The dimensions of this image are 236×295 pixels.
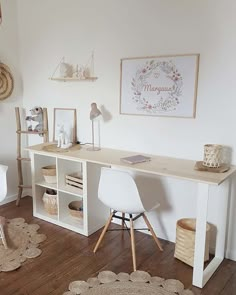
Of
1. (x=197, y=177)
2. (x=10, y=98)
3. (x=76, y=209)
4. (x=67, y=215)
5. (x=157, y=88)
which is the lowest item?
(x=67, y=215)

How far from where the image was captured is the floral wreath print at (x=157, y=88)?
101 inches

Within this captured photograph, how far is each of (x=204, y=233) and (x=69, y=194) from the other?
1535 millimetres

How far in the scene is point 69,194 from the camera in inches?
122

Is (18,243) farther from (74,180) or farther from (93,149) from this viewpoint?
(93,149)

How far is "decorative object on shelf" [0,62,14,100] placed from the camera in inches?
133

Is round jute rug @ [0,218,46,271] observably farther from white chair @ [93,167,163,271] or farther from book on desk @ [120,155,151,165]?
book on desk @ [120,155,151,165]

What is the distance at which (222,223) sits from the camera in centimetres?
239

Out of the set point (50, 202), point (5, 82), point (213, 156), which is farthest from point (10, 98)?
point (213, 156)

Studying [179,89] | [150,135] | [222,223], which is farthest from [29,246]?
[179,89]

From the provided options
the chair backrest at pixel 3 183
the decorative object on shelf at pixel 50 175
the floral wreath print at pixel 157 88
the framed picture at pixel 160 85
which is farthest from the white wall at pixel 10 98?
the floral wreath print at pixel 157 88

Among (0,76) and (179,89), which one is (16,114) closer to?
(0,76)

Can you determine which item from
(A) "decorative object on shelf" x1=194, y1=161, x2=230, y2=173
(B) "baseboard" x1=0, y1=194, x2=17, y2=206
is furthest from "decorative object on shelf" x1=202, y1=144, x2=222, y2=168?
(B) "baseboard" x1=0, y1=194, x2=17, y2=206

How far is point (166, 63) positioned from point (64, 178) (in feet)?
4.91

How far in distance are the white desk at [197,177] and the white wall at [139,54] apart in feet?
0.46
